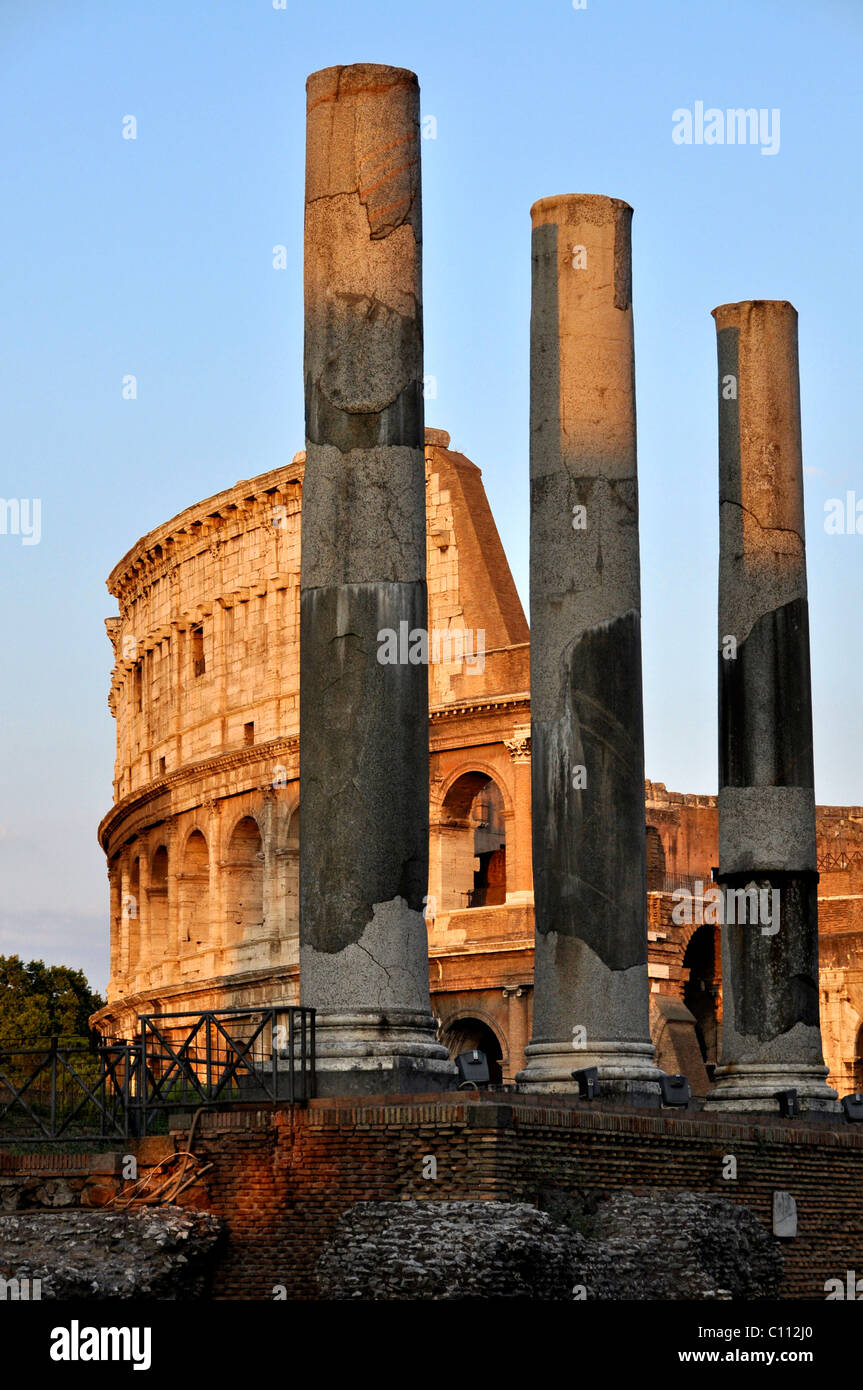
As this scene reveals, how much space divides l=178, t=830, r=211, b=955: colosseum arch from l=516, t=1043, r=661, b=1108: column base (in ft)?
124

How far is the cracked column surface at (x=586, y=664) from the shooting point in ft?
67.9

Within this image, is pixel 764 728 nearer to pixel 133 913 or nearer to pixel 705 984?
pixel 705 984

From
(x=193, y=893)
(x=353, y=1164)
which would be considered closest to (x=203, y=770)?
(x=193, y=893)

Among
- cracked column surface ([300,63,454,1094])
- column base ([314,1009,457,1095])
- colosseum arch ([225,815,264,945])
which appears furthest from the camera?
colosseum arch ([225,815,264,945])

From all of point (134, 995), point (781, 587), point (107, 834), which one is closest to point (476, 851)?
point (134, 995)

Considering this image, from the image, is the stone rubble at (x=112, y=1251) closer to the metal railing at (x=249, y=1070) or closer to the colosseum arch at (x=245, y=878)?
the metal railing at (x=249, y=1070)

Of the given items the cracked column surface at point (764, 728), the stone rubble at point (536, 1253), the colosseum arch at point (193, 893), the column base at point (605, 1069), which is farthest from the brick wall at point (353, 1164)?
the colosseum arch at point (193, 893)

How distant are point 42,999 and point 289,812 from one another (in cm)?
2773

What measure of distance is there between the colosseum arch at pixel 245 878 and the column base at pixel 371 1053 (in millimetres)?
38611

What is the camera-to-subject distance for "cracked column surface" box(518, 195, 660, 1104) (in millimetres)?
20688

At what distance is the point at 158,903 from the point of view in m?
61.6

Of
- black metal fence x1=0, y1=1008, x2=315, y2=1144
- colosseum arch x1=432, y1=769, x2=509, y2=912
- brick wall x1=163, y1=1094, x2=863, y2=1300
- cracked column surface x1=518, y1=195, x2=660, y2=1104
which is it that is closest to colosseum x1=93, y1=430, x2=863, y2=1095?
colosseum arch x1=432, y1=769, x2=509, y2=912

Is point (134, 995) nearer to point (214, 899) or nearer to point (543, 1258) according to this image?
point (214, 899)

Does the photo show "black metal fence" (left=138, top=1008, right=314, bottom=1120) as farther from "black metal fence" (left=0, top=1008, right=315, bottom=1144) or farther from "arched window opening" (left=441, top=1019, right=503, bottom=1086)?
"arched window opening" (left=441, top=1019, right=503, bottom=1086)
